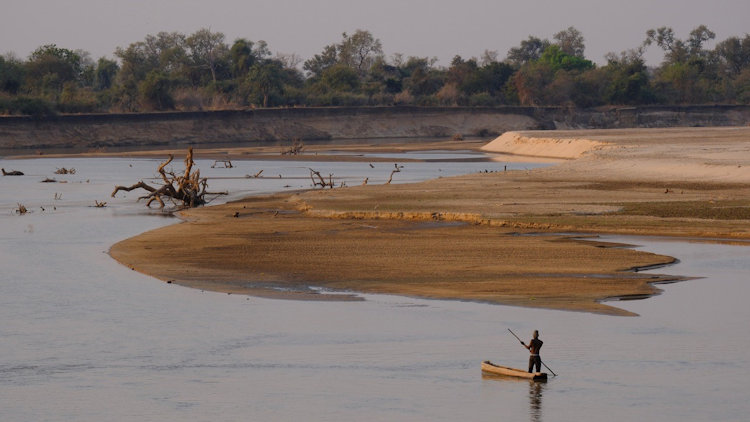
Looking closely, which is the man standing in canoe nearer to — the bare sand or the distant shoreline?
the bare sand

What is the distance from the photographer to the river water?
1511cm

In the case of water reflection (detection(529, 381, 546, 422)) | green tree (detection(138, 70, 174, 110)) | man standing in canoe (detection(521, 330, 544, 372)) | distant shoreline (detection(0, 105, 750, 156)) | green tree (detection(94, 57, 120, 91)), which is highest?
green tree (detection(94, 57, 120, 91))

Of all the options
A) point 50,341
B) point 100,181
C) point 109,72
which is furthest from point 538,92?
point 50,341

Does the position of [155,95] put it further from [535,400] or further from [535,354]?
[535,400]

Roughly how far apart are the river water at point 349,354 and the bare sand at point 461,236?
3.66ft

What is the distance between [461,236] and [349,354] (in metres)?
12.2

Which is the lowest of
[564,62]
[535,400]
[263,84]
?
[535,400]

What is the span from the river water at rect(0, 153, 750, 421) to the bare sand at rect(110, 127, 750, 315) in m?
1.11

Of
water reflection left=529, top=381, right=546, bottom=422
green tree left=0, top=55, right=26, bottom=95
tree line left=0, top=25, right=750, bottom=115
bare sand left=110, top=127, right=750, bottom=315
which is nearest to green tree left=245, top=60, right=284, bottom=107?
tree line left=0, top=25, right=750, bottom=115

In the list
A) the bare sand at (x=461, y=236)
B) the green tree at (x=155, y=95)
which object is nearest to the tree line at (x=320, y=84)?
the green tree at (x=155, y=95)

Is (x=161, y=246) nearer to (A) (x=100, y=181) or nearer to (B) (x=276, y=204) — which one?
(B) (x=276, y=204)

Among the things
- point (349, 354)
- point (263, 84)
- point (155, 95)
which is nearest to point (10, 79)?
point (155, 95)

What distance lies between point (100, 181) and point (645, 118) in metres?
82.9

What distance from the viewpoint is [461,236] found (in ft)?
98.1
